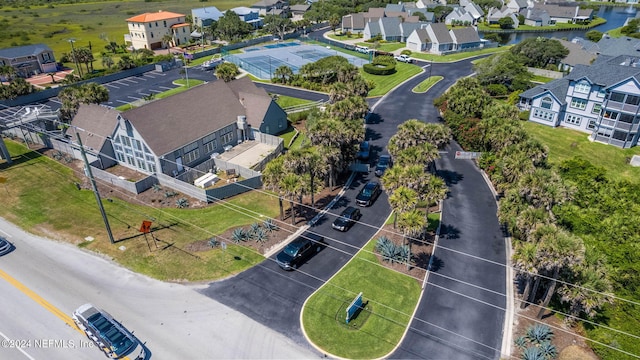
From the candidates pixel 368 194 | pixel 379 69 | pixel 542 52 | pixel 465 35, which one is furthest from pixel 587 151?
pixel 465 35

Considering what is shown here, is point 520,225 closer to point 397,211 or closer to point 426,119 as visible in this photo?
point 397,211

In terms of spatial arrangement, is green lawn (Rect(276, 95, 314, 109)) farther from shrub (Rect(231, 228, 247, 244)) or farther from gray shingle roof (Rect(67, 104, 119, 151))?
shrub (Rect(231, 228, 247, 244))

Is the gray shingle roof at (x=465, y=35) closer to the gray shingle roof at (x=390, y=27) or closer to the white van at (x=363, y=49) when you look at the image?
the gray shingle roof at (x=390, y=27)

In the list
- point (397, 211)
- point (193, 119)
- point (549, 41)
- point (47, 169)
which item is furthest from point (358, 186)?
point (549, 41)

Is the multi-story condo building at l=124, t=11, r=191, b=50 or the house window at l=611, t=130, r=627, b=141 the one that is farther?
the multi-story condo building at l=124, t=11, r=191, b=50

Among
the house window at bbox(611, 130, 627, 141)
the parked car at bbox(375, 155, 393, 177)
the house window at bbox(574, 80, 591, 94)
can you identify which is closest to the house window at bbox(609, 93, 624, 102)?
the house window at bbox(574, 80, 591, 94)

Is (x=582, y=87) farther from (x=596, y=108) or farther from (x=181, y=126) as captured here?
(x=181, y=126)
